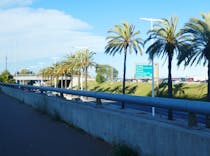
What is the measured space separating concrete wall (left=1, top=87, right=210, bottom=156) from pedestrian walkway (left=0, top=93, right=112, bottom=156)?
28cm

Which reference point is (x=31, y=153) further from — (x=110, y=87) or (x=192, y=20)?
(x=110, y=87)

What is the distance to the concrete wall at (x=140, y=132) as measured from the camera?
531cm

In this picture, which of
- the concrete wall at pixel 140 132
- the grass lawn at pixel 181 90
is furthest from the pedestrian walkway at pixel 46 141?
the grass lawn at pixel 181 90

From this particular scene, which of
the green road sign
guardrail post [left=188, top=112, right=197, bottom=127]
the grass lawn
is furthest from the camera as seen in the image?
the green road sign

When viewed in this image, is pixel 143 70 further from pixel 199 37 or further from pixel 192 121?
pixel 192 121

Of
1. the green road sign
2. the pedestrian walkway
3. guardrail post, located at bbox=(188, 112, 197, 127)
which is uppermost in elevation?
the green road sign

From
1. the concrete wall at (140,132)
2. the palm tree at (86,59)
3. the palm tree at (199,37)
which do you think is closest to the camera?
the concrete wall at (140,132)

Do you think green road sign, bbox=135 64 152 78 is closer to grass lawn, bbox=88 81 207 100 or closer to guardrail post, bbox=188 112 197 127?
grass lawn, bbox=88 81 207 100

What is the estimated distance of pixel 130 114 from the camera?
305 inches

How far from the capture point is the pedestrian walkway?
7551 millimetres

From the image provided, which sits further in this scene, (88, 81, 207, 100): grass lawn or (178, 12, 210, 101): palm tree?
(88, 81, 207, 100): grass lawn

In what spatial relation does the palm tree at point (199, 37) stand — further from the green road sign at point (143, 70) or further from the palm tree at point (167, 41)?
the green road sign at point (143, 70)

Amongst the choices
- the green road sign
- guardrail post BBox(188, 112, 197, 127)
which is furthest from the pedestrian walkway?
the green road sign

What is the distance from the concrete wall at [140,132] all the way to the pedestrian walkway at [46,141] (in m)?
0.28
